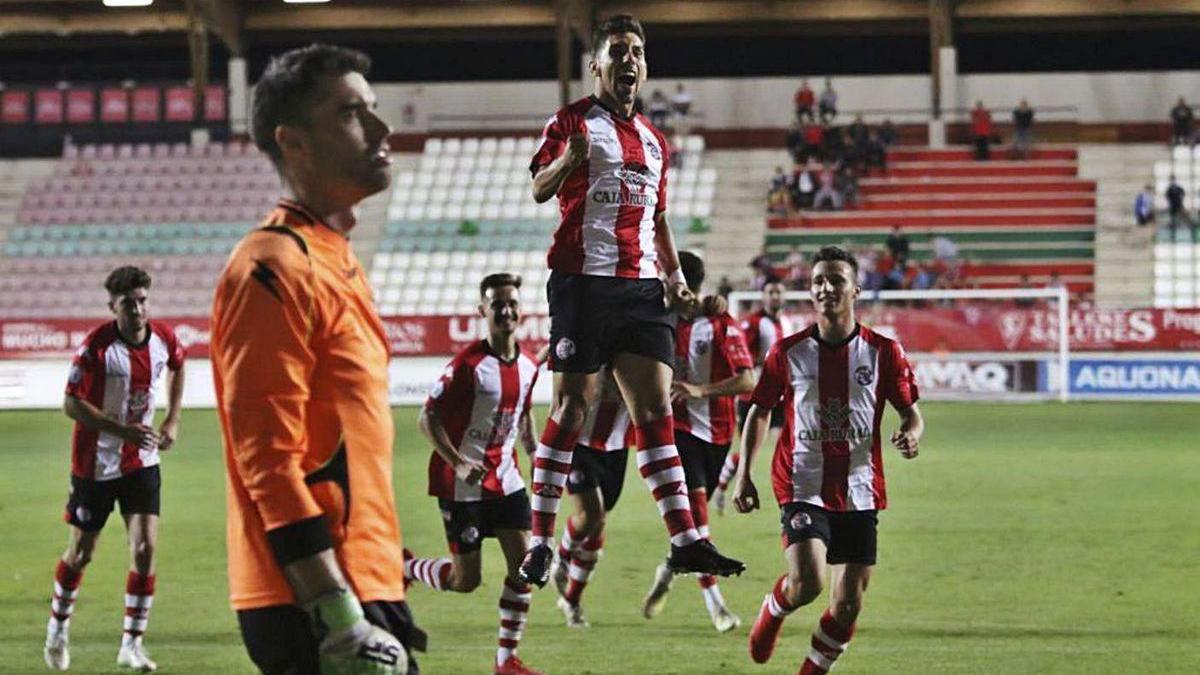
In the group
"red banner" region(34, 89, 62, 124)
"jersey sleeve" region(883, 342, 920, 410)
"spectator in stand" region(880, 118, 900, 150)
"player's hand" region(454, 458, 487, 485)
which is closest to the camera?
"jersey sleeve" region(883, 342, 920, 410)

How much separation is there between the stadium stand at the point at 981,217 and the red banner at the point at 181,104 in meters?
13.4

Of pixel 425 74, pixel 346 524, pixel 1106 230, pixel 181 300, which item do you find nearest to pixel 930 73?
pixel 1106 230

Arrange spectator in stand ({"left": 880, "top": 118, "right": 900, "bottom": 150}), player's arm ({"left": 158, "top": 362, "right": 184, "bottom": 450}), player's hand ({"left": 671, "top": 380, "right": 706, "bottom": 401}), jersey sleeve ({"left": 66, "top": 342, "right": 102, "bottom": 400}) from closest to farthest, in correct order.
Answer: jersey sleeve ({"left": 66, "top": 342, "right": 102, "bottom": 400})
player's arm ({"left": 158, "top": 362, "right": 184, "bottom": 450})
player's hand ({"left": 671, "top": 380, "right": 706, "bottom": 401})
spectator in stand ({"left": 880, "top": 118, "right": 900, "bottom": 150})

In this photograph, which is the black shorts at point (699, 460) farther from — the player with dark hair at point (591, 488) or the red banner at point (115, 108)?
the red banner at point (115, 108)

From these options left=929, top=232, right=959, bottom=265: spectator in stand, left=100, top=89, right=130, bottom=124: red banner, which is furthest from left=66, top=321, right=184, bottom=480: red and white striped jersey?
left=100, top=89, right=130, bottom=124: red banner

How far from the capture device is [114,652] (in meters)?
9.03

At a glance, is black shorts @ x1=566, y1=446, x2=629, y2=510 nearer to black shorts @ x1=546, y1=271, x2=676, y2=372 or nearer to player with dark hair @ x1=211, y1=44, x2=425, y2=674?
black shorts @ x1=546, y1=271, x2=676, y2=372

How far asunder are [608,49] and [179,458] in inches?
549

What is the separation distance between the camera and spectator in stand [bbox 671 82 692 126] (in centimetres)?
4062

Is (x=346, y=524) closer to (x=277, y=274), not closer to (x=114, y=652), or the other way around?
(x=277, y=274)

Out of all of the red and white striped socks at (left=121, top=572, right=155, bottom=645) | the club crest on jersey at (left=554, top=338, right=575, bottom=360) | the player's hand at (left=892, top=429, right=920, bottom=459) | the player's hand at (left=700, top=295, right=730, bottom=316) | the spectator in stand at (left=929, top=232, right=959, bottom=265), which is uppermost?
the spectator in stand at (left=929, top=232, right=959, bottom=265)

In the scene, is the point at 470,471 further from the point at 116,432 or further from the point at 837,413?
the point at 116,432

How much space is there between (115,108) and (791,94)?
1541 centimetres

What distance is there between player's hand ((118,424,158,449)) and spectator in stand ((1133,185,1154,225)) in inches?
1189
